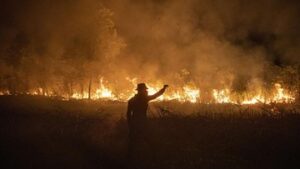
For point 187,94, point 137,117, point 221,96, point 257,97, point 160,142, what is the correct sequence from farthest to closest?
point 187,94, point 257,97, point 221,96, point 160,142, point 137,117

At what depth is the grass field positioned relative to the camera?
32.1ft

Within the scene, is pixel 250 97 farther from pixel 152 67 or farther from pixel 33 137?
pixel 33 137

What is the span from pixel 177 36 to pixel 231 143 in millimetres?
17122

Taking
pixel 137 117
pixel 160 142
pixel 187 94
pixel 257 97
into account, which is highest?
pixel 187 94

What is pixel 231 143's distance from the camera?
38.2 feet

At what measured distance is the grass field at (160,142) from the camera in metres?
9.80

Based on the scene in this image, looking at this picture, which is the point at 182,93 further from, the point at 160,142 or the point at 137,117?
the point at 137,117

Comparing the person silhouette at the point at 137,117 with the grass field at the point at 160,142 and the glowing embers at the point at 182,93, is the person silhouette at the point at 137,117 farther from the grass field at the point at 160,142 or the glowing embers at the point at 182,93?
the glowing embers at the point at 182,93

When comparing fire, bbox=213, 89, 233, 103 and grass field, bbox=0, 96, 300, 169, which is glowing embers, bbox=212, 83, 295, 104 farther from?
grass field, bbox=0, 96, 300, 169

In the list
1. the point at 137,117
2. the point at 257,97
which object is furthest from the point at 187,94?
the point at 137,117

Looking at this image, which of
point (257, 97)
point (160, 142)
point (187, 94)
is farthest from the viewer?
point (187, 94)

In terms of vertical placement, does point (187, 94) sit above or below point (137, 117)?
above

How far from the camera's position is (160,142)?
11375 mm

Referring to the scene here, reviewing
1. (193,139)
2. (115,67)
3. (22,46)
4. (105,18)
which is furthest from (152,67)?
(193,139)
